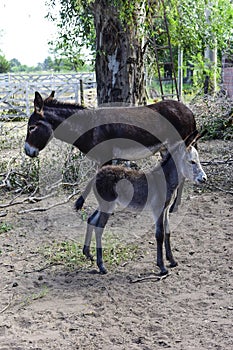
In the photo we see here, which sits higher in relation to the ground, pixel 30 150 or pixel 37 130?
pixel 37 130

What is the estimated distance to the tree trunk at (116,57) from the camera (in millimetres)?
7832

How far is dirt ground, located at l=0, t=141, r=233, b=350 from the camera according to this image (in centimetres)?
355

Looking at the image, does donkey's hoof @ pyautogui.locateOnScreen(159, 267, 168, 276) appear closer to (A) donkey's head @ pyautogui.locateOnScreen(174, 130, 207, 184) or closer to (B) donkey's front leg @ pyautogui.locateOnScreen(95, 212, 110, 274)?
(B) donkey's front leg @ pyautogui.locateOnScreen(95, 212, 110, 274)

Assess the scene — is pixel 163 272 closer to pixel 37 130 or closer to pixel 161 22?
pixel 37 130

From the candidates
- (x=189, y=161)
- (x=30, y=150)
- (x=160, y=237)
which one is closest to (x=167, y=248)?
(x=160, y=237)

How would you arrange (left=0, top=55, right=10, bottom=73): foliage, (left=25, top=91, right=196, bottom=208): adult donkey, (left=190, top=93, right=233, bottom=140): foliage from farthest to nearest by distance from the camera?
1. (left=0, top=55, right=10, bottom=73): foliage
2. (left=190, top=93, right=233, bottom=140): foliage
3. (left=25, top=91, right=196, bottom=208): adult donkey

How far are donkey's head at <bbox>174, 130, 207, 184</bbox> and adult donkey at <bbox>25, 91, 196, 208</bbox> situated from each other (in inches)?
61.0

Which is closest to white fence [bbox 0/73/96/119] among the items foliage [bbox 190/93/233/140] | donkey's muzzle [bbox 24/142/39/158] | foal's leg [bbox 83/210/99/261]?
foliage [bbox 190/93/233/140]

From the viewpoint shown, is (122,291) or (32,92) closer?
(122,291)

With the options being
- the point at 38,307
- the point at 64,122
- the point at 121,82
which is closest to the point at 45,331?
the point at 38,307

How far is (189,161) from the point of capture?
15.8ft

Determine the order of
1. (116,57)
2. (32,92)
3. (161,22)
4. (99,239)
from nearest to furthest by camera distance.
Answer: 1. (99,239)
2. (116,57)
3. (161,22)
4. (32,92)

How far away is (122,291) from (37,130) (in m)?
2.58

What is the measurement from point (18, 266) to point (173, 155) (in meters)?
2.14
